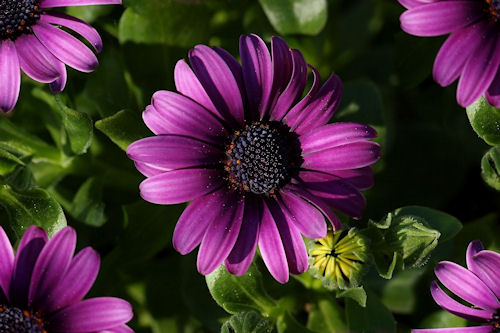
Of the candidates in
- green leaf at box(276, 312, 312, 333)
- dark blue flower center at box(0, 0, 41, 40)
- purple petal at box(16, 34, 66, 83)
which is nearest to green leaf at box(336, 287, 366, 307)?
green leaf at box(276, 312, 312, 333)

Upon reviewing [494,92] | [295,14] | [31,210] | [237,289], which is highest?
[295,14]

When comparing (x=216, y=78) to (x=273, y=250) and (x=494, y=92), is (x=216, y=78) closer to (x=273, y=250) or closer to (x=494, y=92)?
(x=273, y=250)

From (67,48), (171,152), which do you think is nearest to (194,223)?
(171,152)

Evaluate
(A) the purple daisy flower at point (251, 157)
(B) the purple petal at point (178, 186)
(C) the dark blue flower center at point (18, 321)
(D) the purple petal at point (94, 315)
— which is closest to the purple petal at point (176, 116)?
(A) the purple daisy flower at point (251, 157)

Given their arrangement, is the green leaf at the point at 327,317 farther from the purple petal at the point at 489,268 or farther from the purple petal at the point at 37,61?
the purple petal at the point at 37,61

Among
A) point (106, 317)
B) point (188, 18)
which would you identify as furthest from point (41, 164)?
point (106, 317)

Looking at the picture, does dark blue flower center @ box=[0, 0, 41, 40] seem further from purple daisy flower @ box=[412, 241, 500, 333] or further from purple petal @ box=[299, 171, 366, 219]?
purple daisy flower @ box=[412, 241, 500, 333]
